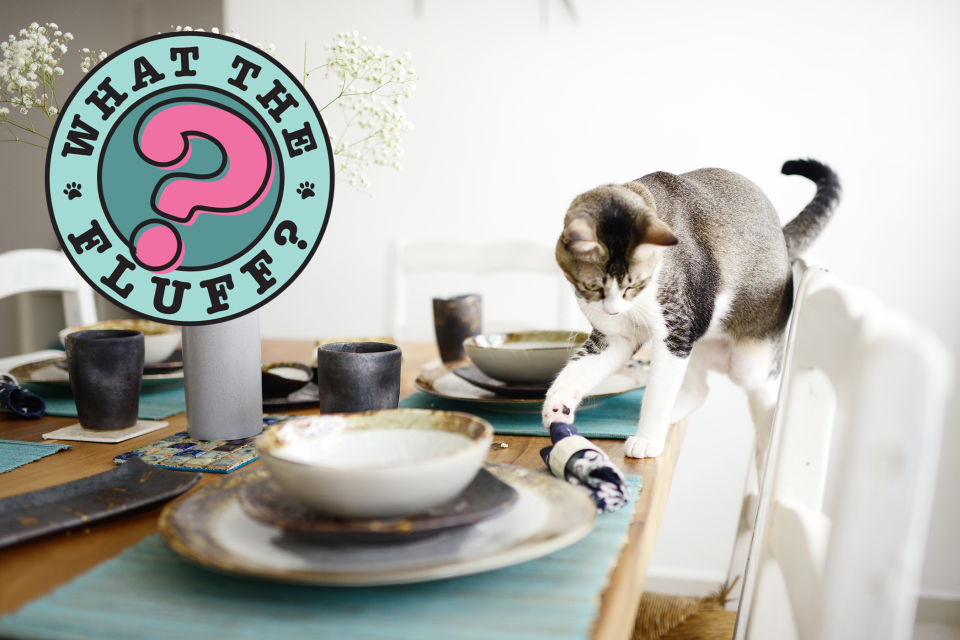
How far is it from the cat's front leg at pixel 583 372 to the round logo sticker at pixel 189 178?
0.95 ft

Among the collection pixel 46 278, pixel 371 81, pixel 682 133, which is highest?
pixel 682 133

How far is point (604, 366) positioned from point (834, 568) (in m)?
0.42

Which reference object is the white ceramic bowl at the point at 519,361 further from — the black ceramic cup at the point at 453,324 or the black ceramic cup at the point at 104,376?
the black ceramic cup at the point at 104,376

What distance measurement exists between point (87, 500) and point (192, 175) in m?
0.31

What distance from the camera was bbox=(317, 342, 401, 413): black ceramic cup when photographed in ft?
2.15

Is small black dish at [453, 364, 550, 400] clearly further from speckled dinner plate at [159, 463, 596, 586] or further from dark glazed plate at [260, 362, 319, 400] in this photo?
speckled dinner plate at [159, 463, 596, 586]

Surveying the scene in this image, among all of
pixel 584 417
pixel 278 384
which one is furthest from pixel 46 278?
pixel 584 417

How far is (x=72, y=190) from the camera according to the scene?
2.01ft

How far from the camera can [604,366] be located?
761mm

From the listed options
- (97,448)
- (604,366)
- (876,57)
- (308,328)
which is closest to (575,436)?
(604,366)

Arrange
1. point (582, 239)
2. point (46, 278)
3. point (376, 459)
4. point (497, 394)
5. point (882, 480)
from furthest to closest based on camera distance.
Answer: point (46, 278), point (497, 394), point (582, 239), point (376, 459), point (882, 480)

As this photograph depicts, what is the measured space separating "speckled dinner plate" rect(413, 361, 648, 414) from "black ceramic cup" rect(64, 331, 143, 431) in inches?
13.1

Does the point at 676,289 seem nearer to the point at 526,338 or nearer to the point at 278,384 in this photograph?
the point at 526,338

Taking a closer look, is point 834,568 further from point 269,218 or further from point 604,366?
point 269,218
